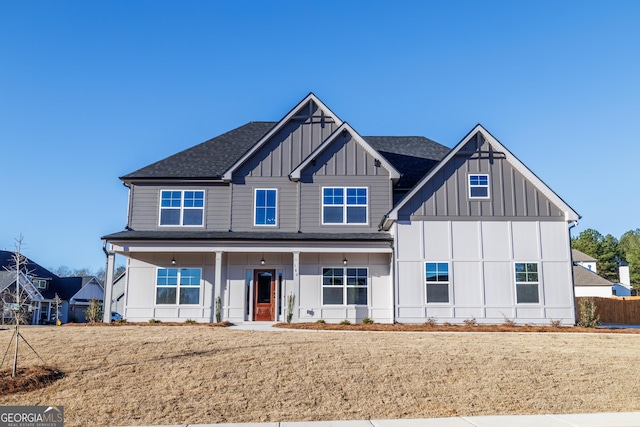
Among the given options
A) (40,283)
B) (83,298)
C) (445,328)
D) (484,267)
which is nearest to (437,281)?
(484,267)

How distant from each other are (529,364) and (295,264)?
31.6 feet

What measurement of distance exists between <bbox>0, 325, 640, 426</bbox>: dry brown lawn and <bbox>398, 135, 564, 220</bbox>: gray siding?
6.25 metres

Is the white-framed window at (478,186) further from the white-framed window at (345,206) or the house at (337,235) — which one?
the white-framed window at (345,206)

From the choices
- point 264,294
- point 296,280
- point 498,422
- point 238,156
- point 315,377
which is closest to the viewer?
point 498,422

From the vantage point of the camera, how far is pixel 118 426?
309 inches

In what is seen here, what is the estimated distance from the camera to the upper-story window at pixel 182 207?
21.1 meters

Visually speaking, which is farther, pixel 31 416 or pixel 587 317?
pixel 587 317

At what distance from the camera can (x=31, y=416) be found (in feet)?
27.1

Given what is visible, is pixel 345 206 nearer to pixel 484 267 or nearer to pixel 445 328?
pixel 484 267

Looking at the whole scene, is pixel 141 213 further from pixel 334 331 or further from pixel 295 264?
pixel 334 331

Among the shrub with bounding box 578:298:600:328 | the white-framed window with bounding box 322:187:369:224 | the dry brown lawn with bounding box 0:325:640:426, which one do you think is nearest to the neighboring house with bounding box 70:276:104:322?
the white-framed window with bounding box 322:187:369:224

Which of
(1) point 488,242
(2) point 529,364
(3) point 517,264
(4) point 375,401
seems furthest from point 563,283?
(4) point 375,401

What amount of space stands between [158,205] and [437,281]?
37.3ft

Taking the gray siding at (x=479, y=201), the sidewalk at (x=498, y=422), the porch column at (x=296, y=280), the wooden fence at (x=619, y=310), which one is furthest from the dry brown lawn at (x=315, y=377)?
the wooden fence at (x=619, y=310)
